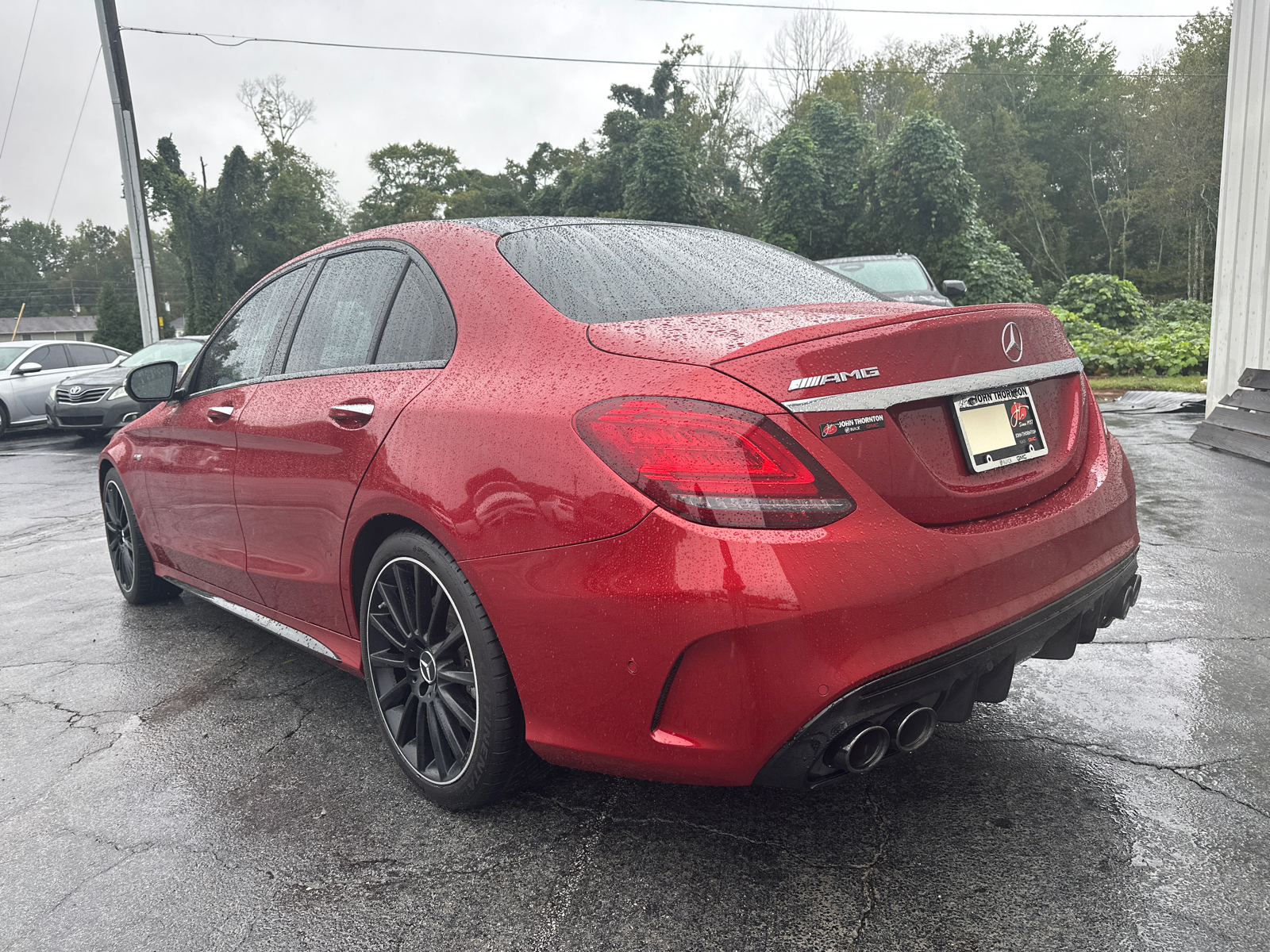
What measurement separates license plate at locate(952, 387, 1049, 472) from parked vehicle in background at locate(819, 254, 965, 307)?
328 inches

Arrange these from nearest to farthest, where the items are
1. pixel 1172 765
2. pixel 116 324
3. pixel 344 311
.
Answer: pixel 1172 765 < pixel 344 311 < pixel 116 324

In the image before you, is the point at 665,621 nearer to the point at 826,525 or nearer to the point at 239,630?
the point at 826,525

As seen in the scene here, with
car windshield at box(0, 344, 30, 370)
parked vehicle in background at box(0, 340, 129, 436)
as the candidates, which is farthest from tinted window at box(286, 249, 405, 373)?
car windshield at box(0, 344, 30, 370)

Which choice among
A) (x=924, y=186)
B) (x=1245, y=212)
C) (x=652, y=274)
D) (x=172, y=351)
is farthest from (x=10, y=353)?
(x=924, y=186)

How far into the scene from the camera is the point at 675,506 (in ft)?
6.11

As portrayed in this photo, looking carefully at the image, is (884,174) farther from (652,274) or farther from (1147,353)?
(652,274)

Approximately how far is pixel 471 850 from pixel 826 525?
1.21m

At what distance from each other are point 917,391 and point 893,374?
2.7 inches

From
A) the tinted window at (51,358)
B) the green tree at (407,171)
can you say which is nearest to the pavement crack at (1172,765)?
the tinted window at (51,358)

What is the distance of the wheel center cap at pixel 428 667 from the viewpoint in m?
2.51

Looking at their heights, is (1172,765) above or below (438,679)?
below

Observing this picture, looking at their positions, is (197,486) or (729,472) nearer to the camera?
(729,472)

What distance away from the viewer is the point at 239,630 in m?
4.34

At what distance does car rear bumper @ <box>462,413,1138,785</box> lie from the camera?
5.98 feet
